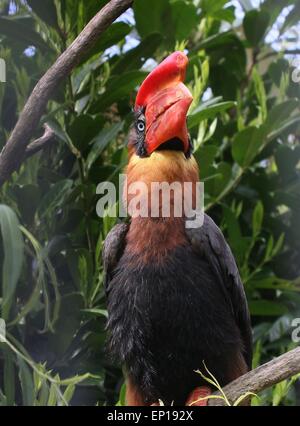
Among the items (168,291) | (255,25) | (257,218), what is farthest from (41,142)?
(255,25)

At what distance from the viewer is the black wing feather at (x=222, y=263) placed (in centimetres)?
105

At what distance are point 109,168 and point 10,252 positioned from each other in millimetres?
468

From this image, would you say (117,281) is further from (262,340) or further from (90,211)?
(262,340)

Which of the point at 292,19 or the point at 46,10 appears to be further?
the point at 292,19

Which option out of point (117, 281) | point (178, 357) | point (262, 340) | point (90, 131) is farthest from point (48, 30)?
point (262, 340)

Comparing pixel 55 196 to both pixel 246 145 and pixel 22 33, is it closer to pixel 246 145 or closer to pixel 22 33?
pixel 22 33

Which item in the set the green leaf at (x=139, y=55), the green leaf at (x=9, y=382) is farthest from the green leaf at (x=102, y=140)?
the green leaf at (x=9, y=382)

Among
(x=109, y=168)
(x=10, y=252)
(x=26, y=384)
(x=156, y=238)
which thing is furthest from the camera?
(x=109, y=168)

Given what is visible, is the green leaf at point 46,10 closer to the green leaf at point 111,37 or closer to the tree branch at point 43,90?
the green leaf at point 111,37

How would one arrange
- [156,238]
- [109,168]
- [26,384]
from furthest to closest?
[109,168] < [156,238] < [26,384]

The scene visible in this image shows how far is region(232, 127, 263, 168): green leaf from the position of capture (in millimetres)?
1333

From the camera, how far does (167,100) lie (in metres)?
0.97

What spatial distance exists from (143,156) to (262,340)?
0.51 meters
